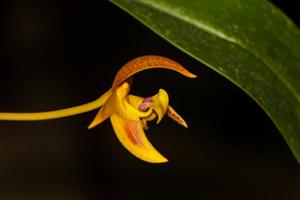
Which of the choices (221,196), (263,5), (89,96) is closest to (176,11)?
(263,5)

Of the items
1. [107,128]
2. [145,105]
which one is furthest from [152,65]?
[107,128]

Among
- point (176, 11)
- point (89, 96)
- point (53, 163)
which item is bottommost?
point (53, 163)

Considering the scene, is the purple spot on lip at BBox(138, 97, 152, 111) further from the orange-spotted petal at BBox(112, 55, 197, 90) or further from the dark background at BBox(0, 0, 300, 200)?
the dark background at BBox(0, 0, 300, 200)

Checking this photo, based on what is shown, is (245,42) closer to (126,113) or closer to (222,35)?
(222,35)

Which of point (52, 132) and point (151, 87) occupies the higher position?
point (151, 87)

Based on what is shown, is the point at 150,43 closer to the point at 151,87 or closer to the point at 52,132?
the point at 151,87

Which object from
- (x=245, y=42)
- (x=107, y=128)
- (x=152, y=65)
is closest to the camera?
(x=245, y=42)
